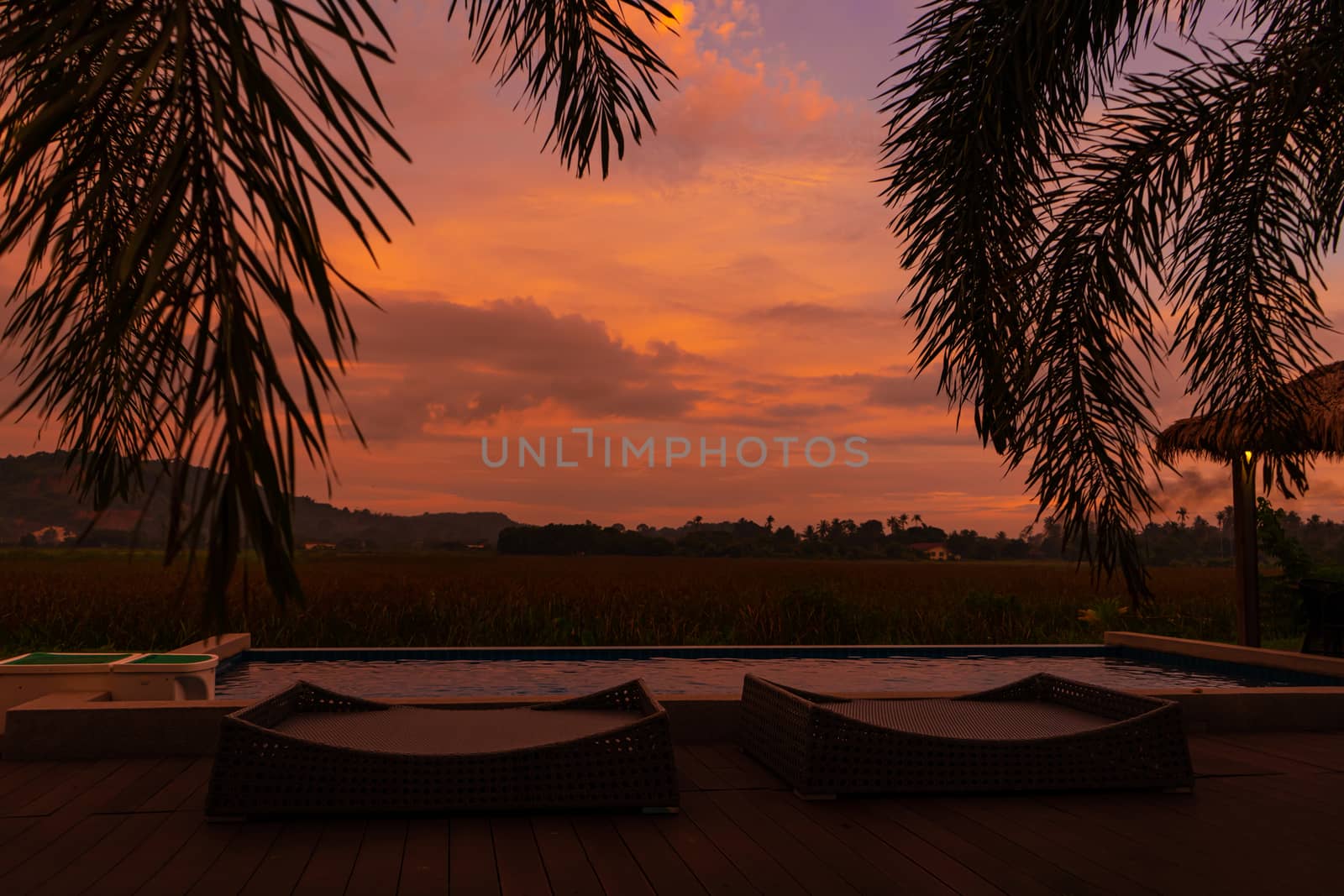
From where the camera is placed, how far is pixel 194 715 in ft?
14.3

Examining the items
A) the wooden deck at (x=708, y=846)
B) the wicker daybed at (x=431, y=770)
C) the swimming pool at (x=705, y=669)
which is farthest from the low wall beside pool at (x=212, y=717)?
the swimming pool at (x=705, y=669)

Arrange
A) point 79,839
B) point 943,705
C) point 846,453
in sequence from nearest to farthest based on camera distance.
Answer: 1. point 79,839
2. point 943,705
3. point 846,453

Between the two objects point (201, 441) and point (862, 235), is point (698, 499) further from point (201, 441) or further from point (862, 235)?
point (201, 441)

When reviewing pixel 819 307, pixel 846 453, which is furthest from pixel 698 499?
pixel 819 307

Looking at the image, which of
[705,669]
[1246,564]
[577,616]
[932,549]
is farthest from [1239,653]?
[932,549]

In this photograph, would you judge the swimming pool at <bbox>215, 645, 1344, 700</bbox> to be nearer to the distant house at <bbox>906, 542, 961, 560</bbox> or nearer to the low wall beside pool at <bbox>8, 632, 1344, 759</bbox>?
the low wall beside pool at <bbox>8, 632, 1344, 759</bbox>

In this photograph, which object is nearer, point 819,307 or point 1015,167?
point 1015,167

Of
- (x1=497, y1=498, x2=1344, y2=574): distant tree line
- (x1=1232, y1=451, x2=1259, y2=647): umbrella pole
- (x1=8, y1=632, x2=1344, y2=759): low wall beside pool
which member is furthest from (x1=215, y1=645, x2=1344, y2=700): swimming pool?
(x1=497, y1=498, x2=1344, y2=574): distant tree line

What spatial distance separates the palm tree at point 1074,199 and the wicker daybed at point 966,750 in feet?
2.45

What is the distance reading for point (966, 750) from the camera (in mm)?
3850

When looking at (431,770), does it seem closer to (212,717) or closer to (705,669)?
(212,717)

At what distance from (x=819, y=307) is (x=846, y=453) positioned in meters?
6.65

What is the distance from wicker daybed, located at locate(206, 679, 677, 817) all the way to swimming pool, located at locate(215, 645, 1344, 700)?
4.57 meters

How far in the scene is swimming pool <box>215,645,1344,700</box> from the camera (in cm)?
853
